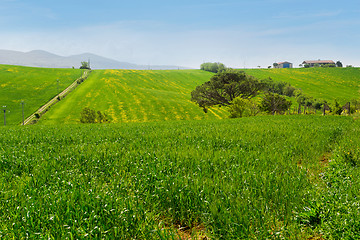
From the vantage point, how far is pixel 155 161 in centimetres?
621

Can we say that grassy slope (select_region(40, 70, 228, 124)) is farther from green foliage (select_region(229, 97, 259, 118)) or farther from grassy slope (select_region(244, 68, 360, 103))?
grassy slope (select_region(244, 68, 360, 103))

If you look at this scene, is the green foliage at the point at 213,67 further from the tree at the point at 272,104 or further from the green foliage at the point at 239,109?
the green foliage at the point at 239,109

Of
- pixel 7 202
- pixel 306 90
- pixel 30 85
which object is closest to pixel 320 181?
pixel 7 202

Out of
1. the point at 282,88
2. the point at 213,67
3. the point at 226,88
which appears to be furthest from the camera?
the point at 213,67

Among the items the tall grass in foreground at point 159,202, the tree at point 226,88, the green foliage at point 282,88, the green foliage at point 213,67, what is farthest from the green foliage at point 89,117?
the green foliage at point 213,67

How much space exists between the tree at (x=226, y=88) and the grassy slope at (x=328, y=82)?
59452 millimetres

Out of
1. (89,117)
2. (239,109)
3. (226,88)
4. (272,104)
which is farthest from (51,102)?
(272,104)

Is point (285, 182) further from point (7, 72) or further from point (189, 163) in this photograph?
point (7, 72)

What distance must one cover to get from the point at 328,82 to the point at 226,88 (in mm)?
99126

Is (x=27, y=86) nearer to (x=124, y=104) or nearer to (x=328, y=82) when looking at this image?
(x=124, y=104)

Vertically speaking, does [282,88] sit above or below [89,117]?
above

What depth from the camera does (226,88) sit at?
195 feet

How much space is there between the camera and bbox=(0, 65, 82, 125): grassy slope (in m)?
73.9

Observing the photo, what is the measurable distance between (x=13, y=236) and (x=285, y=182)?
4847 millimetres
